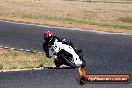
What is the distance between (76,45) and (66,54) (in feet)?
25.9

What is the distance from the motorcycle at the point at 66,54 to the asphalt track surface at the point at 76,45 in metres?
0.42

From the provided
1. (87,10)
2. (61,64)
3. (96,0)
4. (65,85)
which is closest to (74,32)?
(61,64)

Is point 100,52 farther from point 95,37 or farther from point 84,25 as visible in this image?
point 84,25

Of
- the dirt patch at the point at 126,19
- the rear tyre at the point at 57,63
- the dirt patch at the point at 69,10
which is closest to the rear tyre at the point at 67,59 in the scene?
the rear tyre at the point at 57,63

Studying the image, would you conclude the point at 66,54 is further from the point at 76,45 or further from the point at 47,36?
the point at 76,45

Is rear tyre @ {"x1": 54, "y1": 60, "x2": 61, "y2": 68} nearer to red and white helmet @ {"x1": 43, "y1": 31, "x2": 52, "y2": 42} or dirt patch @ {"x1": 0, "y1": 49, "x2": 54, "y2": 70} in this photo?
dirt patch @ {"x1": 0, "y1": 49, "x2": 54, "y2": 70}

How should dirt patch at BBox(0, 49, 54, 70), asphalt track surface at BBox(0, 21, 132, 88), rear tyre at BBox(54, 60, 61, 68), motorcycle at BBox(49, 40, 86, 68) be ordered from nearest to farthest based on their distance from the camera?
asphalt track surface at BBox(0, 21, 132, 88), motorcycle at BBox(49, 40, 86, 68), rear tyre at BBox(54, 60, 61, 68), dirt patch at BBox(0, 49, 54, 70)

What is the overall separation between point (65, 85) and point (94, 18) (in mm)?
30159

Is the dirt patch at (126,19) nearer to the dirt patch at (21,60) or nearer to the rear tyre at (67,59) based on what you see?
the dirt patch at (21,60)

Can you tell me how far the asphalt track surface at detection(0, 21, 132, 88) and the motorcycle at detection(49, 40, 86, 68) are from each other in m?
0.42

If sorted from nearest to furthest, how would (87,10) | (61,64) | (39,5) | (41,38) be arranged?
(61,64) → (41,38) → (87,10) → (39,5)

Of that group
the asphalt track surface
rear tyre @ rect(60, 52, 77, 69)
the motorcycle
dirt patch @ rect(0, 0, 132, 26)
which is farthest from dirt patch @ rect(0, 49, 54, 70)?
dirt patch @ rect(0, 0, 132, 26)

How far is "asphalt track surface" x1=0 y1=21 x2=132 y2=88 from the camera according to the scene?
18.2m

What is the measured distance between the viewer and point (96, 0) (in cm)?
Answer: 7194
